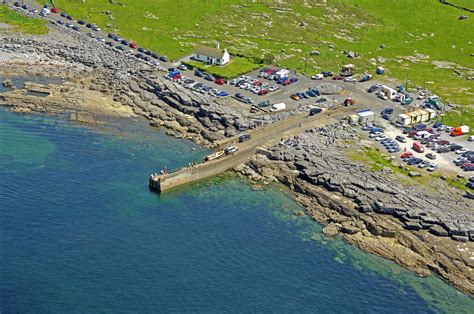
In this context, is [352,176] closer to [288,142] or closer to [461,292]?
[288,142]

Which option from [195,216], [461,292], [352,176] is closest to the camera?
[461,292]

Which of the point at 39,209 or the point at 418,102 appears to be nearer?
the point at 39,209

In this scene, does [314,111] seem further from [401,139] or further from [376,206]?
[376,206]

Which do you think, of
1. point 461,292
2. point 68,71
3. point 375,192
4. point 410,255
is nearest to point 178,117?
point 68,71

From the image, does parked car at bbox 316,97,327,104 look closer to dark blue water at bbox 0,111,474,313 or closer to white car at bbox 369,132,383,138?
white car at bbox 369,132,383,138

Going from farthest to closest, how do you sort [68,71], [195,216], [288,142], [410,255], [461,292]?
[68,71] < [288,142] < [195,216] < [410,255] < [461,292]

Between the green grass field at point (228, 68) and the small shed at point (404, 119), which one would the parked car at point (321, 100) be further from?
the green grass field at point (228, 68)

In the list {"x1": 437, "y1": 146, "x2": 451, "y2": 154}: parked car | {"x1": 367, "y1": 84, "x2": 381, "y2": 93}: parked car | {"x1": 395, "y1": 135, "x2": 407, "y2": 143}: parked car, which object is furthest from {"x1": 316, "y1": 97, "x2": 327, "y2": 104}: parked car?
{"x1": 437, "y1": 146, "x2": 451, "y2": 154}: parked car
